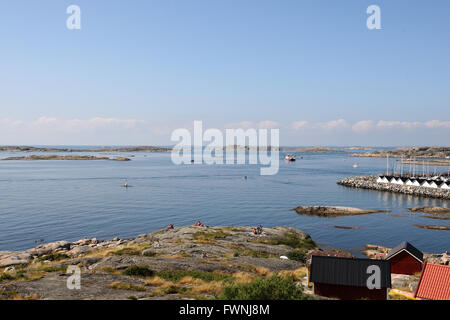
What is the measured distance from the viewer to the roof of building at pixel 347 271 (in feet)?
73.8

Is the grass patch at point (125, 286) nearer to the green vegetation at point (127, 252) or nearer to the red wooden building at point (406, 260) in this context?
the green vegetation at point (127, 252)

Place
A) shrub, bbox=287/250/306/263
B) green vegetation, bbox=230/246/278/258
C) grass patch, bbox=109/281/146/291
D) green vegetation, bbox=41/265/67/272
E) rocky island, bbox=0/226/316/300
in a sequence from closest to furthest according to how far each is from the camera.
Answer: rocky island, bbox=0/226/316/300
grass patch, bbox=109/281/146/291
green vegetation, bbox=41/265/67/272
green vegetation, bbox=230/246/278/258
shrub, bbox=287/250/306/263

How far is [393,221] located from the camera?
62250 mm

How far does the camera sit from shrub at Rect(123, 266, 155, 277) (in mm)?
24766

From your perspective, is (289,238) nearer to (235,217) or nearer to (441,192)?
(235,217)

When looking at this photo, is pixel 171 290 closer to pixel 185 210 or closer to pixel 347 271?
pixel 347 271

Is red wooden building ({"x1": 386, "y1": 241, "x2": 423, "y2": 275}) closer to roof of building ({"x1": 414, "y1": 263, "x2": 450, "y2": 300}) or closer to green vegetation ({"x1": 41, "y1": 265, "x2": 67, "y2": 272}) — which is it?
roof of building ({"x1": 414, "y1": 263, "x2": 450, "y2": 300})

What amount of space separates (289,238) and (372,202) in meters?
45.6

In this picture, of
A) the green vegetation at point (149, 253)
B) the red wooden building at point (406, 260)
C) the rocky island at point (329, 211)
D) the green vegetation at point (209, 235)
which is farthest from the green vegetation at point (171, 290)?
the rocky island at point (329, 211)

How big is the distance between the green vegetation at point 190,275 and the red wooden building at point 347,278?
6443 millimetres

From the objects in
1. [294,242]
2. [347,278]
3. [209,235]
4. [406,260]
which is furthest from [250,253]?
[406,260]

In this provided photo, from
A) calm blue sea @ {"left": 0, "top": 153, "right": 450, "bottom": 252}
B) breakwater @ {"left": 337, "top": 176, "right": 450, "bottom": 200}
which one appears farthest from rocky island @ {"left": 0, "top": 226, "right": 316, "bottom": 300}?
breakwater @ {"left": 337, "top": 176, "right": 450, "bottom": 200}

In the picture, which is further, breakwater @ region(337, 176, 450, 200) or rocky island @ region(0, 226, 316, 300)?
breakwater @ region(337, 176, 450, 200)

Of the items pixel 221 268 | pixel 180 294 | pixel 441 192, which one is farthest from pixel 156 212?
pixel 441 192
